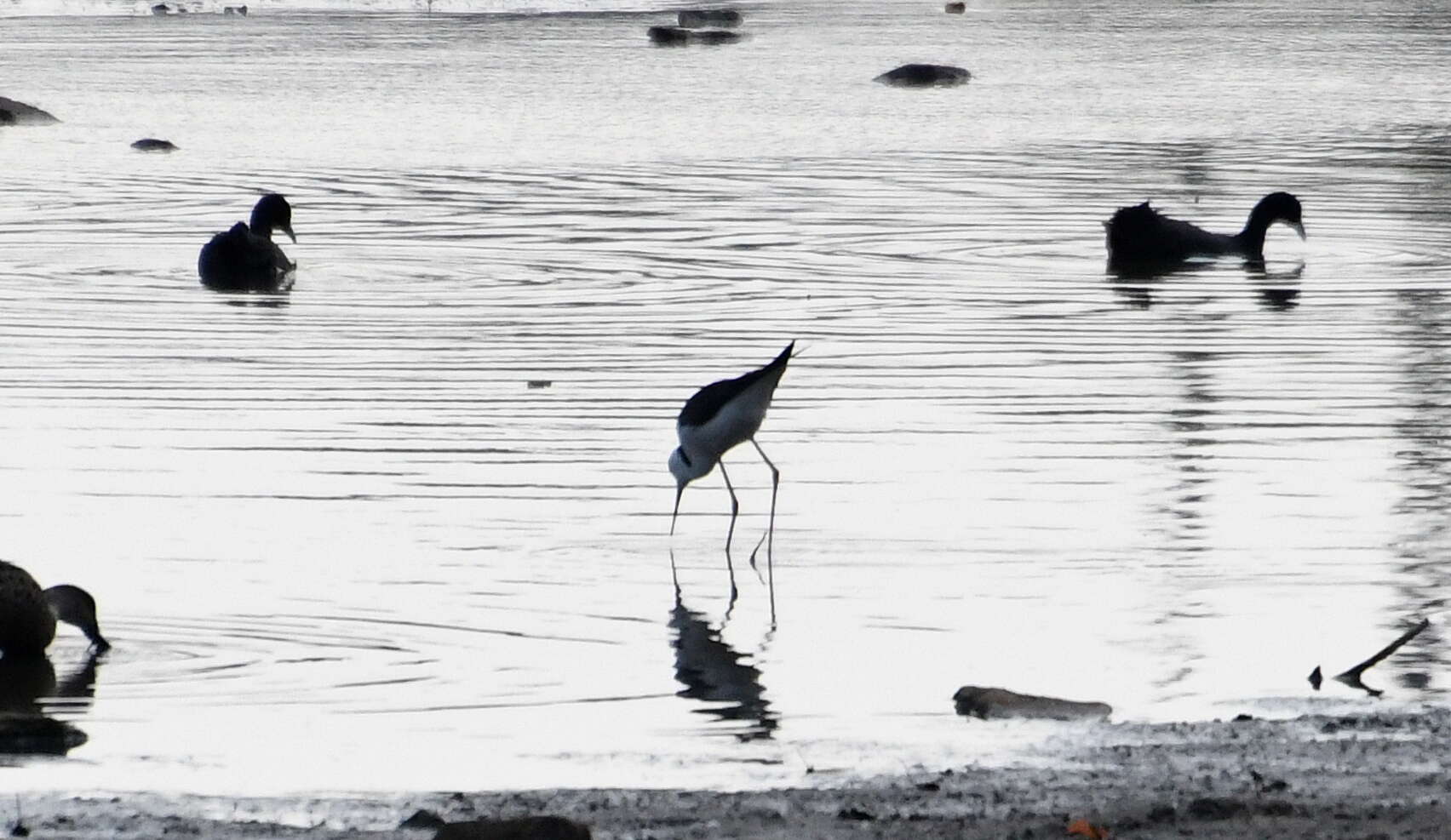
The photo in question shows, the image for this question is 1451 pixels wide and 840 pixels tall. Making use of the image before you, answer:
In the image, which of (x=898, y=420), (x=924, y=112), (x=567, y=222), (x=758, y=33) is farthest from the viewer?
(x=758, y=33)

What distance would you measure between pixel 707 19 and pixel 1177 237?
48206 mm

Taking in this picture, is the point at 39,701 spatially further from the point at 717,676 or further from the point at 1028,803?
the point at 1028,803

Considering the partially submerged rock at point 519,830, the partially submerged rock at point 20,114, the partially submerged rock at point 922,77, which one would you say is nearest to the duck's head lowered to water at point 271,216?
the partially submerged rock at point 20,114

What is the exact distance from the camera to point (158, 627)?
9453mm

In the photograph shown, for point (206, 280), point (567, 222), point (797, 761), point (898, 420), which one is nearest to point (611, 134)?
point (567, 222)

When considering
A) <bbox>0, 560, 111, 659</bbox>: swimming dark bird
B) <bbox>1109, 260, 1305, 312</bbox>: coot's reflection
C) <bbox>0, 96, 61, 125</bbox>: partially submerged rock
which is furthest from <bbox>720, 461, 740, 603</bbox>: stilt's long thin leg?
<bbox>0, 96, 61, 125</bbox>: partially submerged rock

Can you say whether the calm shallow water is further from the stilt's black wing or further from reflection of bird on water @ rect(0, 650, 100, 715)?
the stilt's black wing

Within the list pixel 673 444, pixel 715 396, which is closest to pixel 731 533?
pixel 715 396

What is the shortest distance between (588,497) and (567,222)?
41.4ft

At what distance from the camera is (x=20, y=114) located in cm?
3703

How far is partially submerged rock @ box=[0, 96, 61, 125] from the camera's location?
36875 millimetres

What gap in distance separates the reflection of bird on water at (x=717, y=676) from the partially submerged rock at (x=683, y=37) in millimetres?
51378

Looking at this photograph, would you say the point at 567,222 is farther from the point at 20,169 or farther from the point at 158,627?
the point at 158,627

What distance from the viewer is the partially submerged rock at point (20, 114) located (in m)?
36.9
